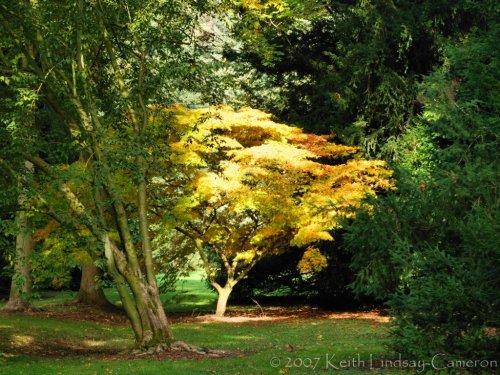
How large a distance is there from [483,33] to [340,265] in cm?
1169

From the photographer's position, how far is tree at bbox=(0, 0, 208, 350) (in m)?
14.4

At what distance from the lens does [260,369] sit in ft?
38.0

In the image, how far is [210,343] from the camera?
17.3 m

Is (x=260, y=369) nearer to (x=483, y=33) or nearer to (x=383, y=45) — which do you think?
(x=483, y=33)

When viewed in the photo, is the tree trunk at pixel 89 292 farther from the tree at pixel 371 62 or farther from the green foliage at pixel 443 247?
the green foliage at pixel 443 247

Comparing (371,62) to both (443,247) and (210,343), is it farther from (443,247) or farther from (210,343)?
(443,247)

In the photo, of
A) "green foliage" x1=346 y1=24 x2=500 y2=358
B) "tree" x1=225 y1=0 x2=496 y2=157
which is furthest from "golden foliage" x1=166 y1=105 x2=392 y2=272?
"green foliage" x1=346 y1=24 x2=500 y2=358

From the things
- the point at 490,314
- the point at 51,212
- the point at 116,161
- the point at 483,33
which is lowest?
the point at 490,314

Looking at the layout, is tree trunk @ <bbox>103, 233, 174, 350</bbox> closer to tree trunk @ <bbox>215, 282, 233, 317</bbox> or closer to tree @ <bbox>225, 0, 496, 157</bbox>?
tree trunk @ <bbox>215, 282, 233, 317</bbox>

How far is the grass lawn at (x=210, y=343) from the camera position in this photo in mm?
12086

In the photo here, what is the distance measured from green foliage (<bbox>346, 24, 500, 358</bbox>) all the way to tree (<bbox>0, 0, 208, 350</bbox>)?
A: 5.93 metres

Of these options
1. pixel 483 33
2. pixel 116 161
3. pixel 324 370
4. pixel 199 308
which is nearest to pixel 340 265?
pixel 199 308

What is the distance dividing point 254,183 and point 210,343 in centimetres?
764

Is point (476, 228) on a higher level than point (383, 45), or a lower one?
lower
